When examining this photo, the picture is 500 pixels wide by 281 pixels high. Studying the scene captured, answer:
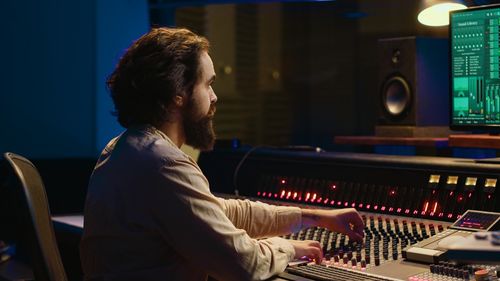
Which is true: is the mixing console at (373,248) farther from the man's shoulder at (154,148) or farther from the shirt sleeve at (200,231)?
the man's shoulder at (154,148)

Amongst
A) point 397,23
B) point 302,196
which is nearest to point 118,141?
point 302,196

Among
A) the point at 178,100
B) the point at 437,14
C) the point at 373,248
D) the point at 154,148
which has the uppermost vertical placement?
the point at 437,14

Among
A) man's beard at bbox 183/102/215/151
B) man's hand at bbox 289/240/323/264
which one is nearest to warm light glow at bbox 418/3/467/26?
man's beard at bbox 183/102/215/151

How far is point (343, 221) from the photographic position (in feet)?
6.27

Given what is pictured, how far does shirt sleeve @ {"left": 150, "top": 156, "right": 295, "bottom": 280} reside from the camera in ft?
5.16

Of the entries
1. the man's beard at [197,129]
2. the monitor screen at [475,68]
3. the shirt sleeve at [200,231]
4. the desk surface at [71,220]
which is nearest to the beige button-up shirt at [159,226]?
the shirt sleeve at [200,231]

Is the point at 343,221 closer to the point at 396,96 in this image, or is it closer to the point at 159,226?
the point at 159,226

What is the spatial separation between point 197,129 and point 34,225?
516mm

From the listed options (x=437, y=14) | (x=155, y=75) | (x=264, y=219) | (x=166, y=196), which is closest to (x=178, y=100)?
(x=155, y=75)

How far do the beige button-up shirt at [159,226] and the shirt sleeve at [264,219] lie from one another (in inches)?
8.5

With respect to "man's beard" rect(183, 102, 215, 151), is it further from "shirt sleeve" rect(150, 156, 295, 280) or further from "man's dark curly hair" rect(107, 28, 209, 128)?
"shirt sleeve" rect(150, 156, 295, 280)

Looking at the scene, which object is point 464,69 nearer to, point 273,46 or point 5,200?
point 5,200

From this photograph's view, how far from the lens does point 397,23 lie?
321 inches

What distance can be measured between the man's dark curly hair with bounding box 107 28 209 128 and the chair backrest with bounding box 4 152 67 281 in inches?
12.5
